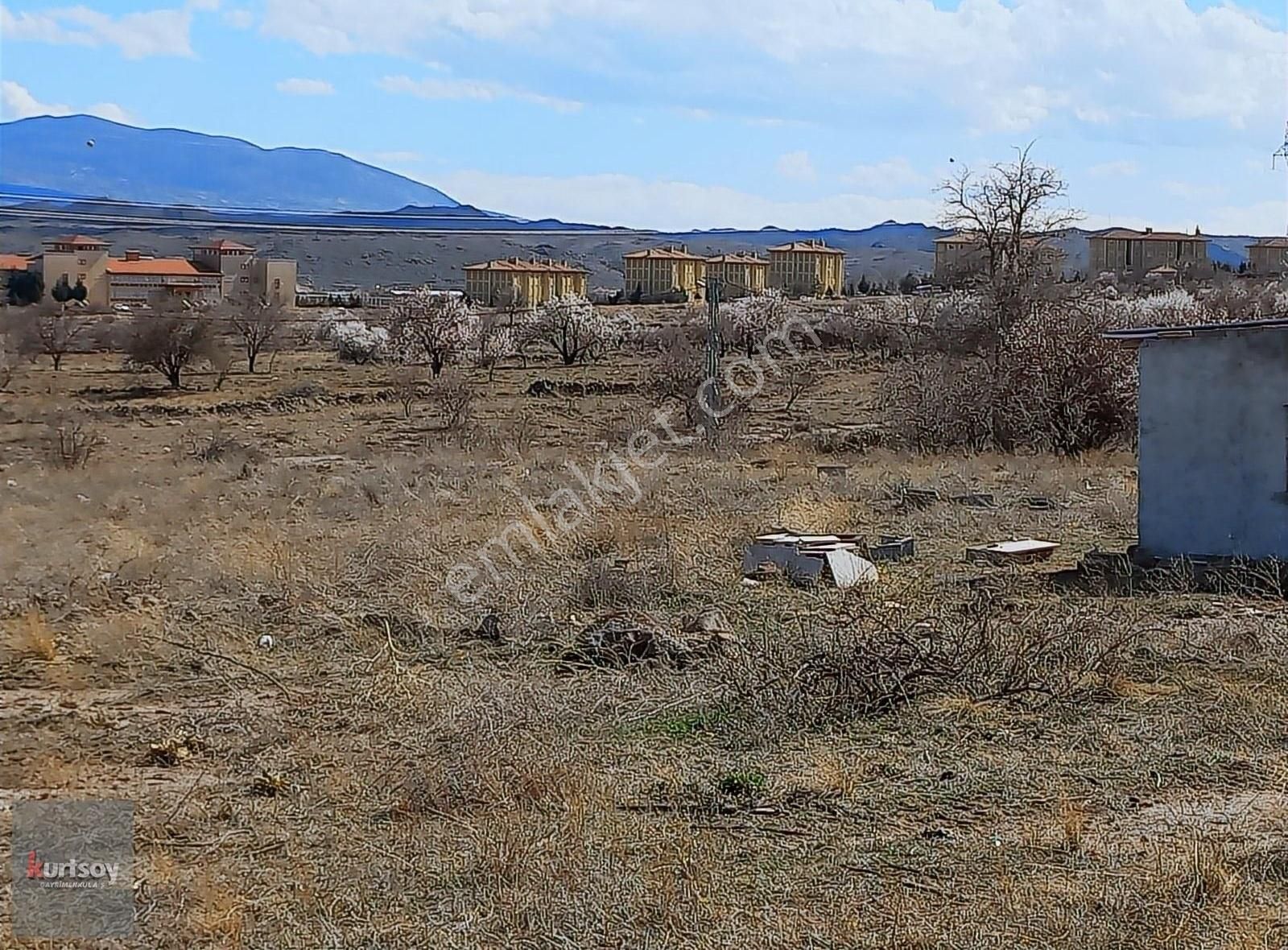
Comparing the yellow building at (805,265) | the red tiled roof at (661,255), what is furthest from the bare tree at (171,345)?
the red tiled roof at (661,255)

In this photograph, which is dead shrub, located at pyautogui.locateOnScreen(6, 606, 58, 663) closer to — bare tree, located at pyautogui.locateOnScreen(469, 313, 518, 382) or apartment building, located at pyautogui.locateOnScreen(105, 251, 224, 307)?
bare tree, located at pyautogui.locateOnScreen(469, 313, 518, 382)

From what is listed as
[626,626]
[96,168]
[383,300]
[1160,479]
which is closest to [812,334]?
[383,300]

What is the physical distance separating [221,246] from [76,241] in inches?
339

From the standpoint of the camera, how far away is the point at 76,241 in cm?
7988

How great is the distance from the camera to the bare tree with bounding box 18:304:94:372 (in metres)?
41.0

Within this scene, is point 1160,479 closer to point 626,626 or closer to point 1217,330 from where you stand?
point 1217,330

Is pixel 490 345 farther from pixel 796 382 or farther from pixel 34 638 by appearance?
pixel 34 638

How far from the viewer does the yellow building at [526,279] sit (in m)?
76.2

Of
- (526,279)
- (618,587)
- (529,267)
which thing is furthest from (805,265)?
(618,587)

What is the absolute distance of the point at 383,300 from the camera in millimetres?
68688

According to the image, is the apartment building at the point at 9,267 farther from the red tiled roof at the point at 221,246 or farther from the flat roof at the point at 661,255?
the flat roof at the point at 661,255

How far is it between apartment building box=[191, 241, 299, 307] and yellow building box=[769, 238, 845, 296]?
31.4m

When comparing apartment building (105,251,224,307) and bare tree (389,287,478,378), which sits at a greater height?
apartment building (105,251,224,307)
